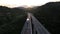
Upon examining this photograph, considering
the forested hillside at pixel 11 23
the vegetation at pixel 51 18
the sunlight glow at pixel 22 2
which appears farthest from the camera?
the sunlight glow at pixel 22 2

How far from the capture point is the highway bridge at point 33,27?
3.26 ft

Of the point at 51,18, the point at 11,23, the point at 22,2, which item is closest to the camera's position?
the point at 11,23

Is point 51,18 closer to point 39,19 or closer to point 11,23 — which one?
point 39,19

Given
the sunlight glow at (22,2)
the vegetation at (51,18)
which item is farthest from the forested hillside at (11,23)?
the sunlight glow at (22,2)

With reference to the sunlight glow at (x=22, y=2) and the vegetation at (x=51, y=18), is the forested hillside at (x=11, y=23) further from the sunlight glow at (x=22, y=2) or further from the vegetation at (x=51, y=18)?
the sunlight glow at (x=22, y=2)

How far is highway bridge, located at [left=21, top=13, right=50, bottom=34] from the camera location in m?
0.99

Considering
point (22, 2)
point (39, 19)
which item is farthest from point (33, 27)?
point (22, 2)

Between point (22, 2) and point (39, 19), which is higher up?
point (22, 2)

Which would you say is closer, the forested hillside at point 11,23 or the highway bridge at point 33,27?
the forested hillside at point 11,23

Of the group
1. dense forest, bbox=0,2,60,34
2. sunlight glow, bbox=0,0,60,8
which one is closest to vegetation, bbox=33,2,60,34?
dense forest, bbox=0,2,60,34

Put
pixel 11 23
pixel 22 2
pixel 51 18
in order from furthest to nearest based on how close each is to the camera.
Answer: pixel 22 2
pixel 51 18
pixel 11 23

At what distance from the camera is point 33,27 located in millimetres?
1163

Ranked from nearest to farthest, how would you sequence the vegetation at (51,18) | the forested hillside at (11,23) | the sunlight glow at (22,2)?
1. the forested hillside at (11,23)
2. the vegetation at (51,18)
3. the sunlight glow at (22,2)

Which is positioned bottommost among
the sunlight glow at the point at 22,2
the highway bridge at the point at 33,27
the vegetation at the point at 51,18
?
the highway bridge at the point at 33,27
